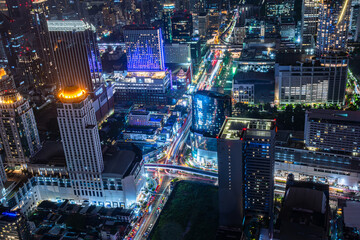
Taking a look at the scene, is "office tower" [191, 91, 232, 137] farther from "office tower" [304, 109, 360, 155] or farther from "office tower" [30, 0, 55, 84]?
"office tower" [30, 0, 55, 84]

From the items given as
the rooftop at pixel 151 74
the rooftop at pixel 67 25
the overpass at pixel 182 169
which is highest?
the rooftop at pixel 67 25

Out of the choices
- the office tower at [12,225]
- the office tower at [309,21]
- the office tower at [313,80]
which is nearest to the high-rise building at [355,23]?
the office tower at [309,21]

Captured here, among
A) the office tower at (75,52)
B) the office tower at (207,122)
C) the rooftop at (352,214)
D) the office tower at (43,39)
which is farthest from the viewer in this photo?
the office tower at (43,39)

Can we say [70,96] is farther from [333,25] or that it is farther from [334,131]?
[333,25]

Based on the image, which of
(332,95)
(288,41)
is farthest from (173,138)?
(288,41)

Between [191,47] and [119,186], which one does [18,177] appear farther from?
[191,47]

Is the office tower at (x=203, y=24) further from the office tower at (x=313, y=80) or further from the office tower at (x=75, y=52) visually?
the office tower at (x=75, y=52)
